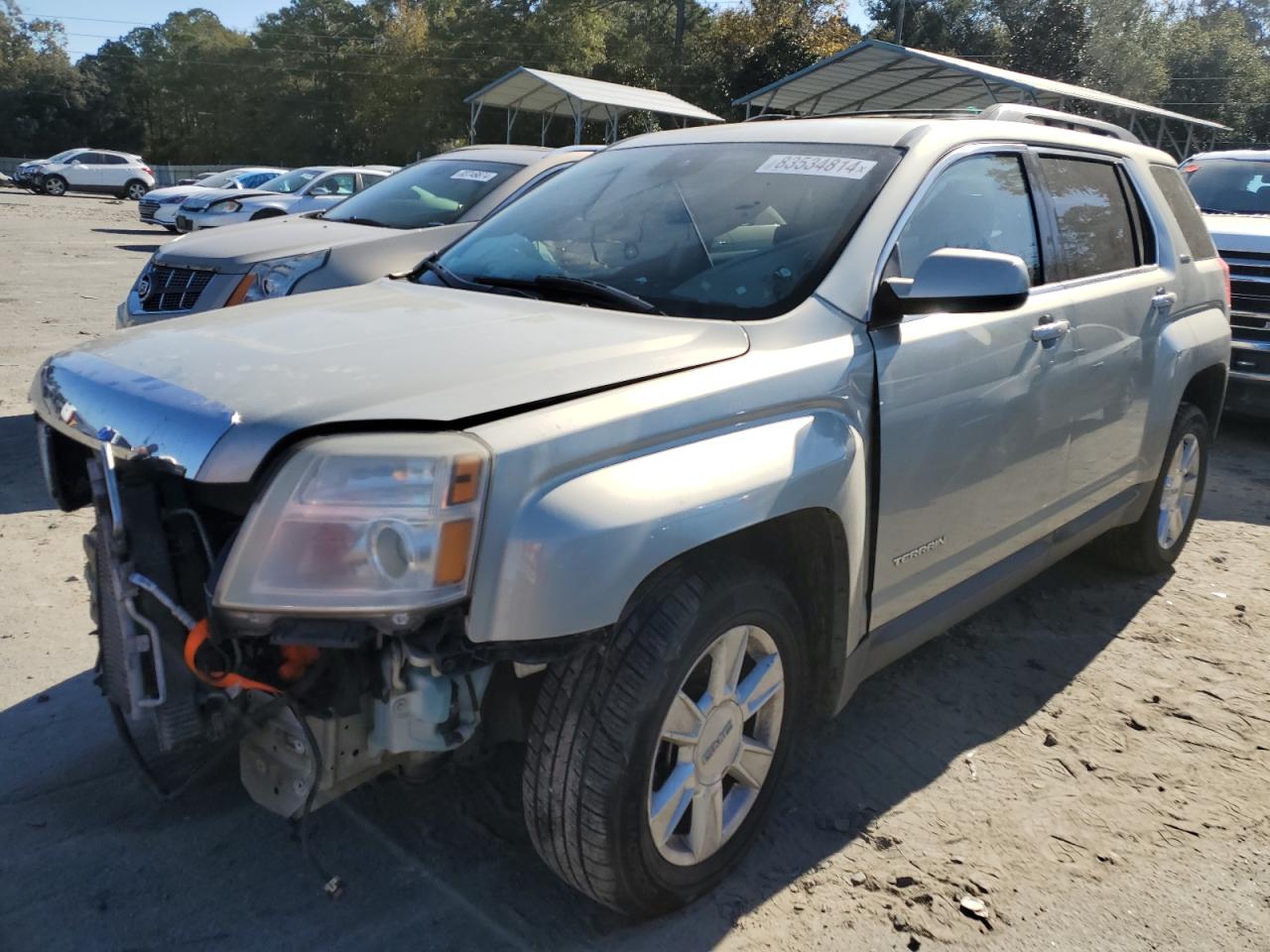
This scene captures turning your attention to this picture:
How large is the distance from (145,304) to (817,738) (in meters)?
4.90

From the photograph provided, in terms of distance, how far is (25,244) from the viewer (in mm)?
18094

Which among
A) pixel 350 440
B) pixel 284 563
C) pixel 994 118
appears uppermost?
pixel 994 118

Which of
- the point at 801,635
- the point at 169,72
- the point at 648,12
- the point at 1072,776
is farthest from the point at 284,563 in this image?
the point at 169,72

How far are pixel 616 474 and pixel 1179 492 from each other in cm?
377

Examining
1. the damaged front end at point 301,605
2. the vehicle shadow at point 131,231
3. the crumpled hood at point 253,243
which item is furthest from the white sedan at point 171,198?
the damaged front end at point 301,605

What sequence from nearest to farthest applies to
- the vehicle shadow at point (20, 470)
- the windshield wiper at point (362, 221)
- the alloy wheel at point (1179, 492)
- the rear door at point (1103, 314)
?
the rear door at point (1103, 314) < the alloy wheel at point (1179, 492) < the vehicle shadow at point (20, 470) < the windshield wiper at point (362, 221)

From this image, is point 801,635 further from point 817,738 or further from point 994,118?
point 994,118

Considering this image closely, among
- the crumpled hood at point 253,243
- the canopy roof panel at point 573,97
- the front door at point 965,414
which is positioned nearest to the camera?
the front door at point 965,414

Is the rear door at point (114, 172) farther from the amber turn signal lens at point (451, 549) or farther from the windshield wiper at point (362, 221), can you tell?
the amber turn signal lens at point (451, 549)

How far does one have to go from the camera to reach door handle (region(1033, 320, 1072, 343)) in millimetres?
3420

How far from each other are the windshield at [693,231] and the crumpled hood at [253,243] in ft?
9.91

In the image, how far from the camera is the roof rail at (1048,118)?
3.87 m

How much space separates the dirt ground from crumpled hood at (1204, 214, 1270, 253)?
4.72 metres

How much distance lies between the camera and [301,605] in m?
2.04
